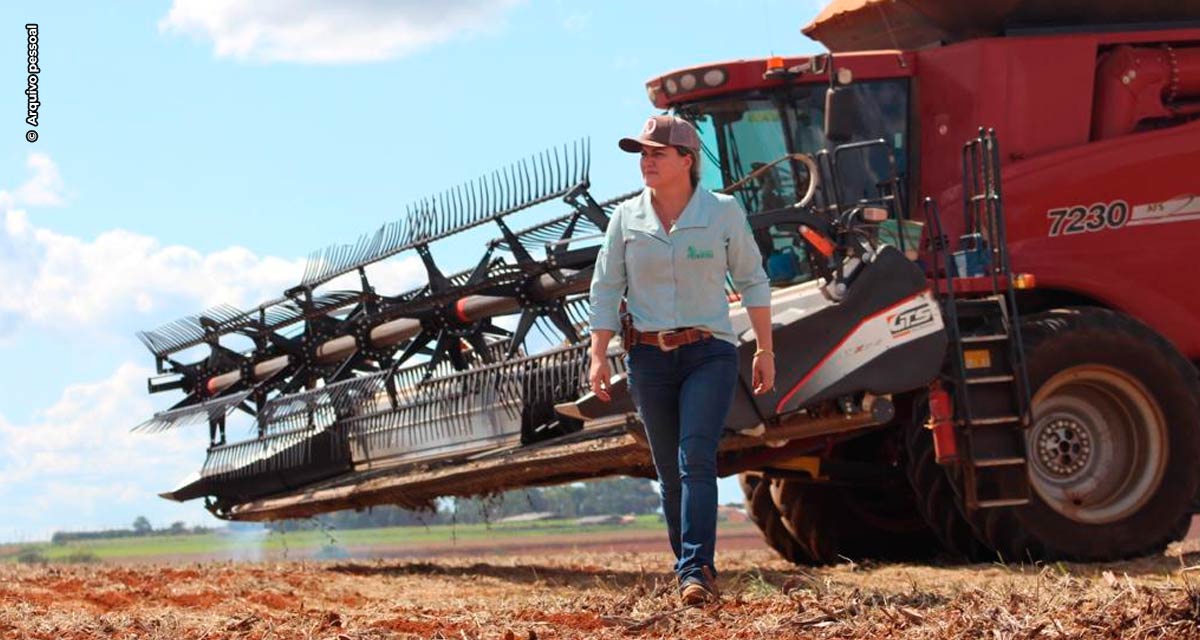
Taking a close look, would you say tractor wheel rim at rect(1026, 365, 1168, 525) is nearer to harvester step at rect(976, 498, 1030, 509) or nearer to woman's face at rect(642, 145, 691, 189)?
harvester step at rect(976, 498, 1030, 509)

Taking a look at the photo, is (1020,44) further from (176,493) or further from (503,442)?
(176,493)

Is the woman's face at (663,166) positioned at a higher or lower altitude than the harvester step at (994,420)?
higher

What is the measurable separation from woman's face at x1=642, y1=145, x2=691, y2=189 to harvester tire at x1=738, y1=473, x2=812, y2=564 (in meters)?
5.79

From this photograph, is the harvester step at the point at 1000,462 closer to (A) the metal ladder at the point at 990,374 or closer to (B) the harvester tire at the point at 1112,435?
(A) the metal ladder at the point at 990,374

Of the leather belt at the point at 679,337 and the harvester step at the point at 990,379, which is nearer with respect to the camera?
the leather belt at the point at 679,337

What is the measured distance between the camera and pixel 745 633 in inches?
202

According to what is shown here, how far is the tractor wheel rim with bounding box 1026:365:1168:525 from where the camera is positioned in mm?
9773

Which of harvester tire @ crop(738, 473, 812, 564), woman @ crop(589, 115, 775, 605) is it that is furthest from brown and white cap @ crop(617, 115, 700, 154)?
harvester tire @ crop(738, 473, 812, 564)

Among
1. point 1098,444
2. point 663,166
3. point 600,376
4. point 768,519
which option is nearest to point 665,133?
point 663,166

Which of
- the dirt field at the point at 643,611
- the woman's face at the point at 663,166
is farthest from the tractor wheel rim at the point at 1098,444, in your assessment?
the woman's face at the point at 663,166

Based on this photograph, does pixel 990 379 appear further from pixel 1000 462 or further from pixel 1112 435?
pixel 1112 435

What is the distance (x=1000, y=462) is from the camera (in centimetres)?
914

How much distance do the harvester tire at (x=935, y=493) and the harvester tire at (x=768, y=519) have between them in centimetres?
Result: 186

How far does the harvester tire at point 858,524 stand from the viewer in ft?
36.7
